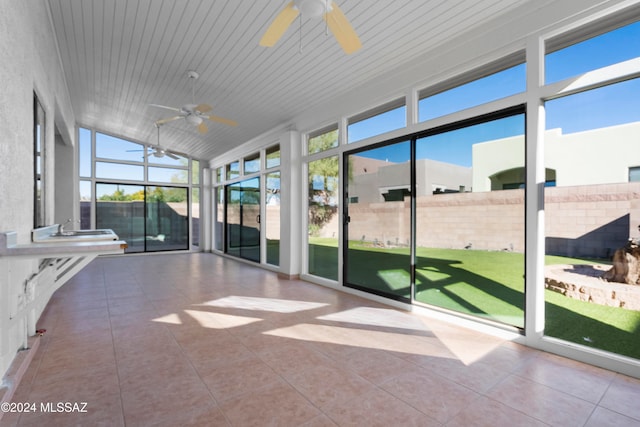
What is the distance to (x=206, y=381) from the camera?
232 centimetres

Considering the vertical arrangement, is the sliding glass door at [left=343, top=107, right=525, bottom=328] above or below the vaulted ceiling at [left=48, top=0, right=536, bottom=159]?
below

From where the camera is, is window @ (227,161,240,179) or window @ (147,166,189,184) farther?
window @ (147,166,189,184)

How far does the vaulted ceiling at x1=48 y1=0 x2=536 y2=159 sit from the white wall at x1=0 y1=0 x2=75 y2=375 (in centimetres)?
89

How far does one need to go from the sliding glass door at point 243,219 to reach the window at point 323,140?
2203 millimetres

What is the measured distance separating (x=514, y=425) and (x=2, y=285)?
3.31 m

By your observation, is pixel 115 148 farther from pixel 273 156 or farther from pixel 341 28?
pixel 341 28

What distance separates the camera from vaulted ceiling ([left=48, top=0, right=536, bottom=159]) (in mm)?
3176

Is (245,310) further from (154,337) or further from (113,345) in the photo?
(113,345)

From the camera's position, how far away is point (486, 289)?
357cm

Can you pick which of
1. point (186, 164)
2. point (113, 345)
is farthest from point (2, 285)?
point (186, 164)

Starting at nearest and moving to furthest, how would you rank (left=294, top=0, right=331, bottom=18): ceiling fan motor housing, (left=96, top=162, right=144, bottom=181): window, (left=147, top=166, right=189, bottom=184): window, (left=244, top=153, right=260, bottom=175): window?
1. (left=294, top=0, right=331, bottom=18): ceiling fan motor housing
2. (left=244, top=153, right=260, bottom=175): window
3. (left=96, top=162, right=144, bottom=181): window
4. (left=147, top=166, right=189, bottom=184): window

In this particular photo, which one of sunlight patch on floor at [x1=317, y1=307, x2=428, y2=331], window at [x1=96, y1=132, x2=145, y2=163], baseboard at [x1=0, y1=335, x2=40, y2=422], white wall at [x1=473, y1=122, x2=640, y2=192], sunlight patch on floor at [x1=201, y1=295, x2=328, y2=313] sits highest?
window at [x1=96, y1=132, x2=145, y2=163]

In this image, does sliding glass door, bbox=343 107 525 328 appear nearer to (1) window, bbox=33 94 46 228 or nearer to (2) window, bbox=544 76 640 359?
(2) window, bbox=544 76 640 359

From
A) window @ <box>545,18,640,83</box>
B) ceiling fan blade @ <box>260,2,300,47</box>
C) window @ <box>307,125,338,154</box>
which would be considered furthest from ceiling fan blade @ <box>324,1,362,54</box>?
window @ <box>307,125,338,154</box>
